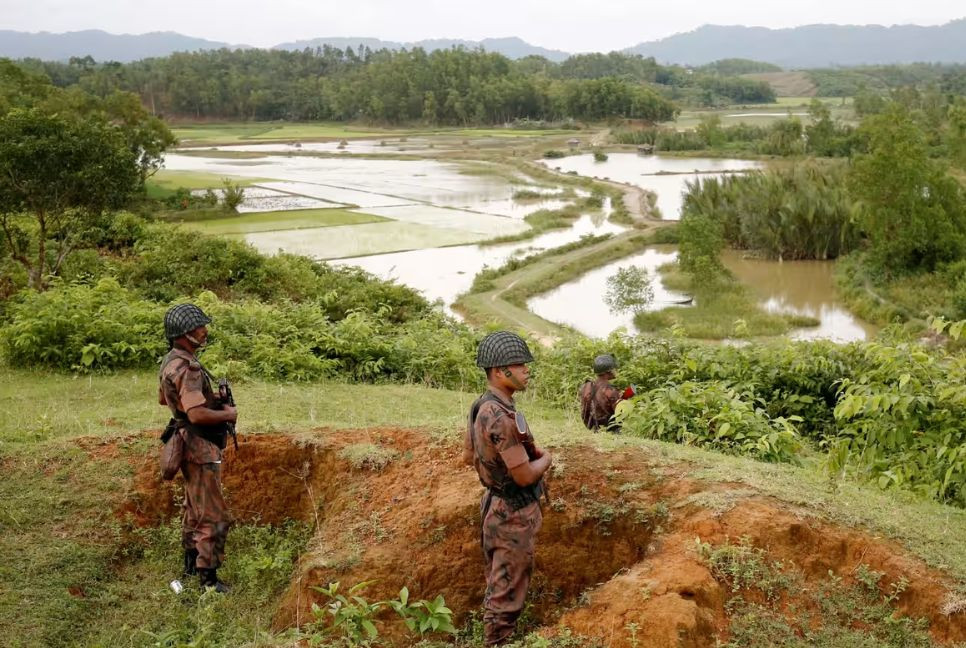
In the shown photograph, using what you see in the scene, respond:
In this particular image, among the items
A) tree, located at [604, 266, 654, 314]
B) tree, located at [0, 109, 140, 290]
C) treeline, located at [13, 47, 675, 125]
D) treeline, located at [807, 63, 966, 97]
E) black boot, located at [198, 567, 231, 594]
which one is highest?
treeline, located at [807, 63, 966, 97]

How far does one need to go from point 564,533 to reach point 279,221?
1247 inches

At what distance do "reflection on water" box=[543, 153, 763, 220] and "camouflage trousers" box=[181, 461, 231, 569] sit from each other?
36777mm

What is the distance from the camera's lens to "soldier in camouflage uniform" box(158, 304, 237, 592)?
17.7ft

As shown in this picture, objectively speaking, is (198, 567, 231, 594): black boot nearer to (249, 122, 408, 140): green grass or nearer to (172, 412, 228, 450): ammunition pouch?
(172, 412, 228, 450): ammunition pouch

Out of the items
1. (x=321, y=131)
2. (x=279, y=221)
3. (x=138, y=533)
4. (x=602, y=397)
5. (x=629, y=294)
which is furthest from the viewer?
(x=321, y=131)

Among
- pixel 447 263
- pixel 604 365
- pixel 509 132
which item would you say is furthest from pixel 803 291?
pixel 509 132

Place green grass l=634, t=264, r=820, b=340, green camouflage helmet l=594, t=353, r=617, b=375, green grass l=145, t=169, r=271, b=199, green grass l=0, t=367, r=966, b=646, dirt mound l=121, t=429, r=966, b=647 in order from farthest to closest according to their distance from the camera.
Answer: green grass l=145, t=169, r=271, b=199, green grass l=634, t=264, r=820, b=340, green camouflage helmet l=594, t=353, r=617, b=375, green grass l=0, t=367, r=966, b=646, dirt mound l=121, t=429, r=966, b=647

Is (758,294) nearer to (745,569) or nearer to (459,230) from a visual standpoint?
(459,230)

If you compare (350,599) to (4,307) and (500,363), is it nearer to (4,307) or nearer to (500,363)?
(500,363)

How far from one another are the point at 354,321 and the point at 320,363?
1533 mm

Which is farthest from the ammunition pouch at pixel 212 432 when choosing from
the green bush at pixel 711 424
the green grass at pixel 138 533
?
the green bush at pixel 711 424

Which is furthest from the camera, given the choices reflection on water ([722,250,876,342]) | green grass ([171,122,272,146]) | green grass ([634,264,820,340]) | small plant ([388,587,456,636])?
green grass ([171,122,272,146])

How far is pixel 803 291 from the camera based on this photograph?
25688 mm

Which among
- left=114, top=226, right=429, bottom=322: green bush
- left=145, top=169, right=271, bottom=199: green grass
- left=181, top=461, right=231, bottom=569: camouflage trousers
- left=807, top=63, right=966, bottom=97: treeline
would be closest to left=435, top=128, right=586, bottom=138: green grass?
left=145, top=169, right=271, bottom=199: green grass
